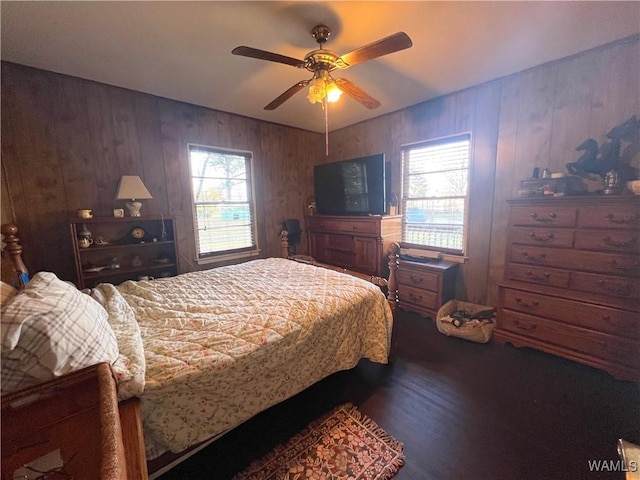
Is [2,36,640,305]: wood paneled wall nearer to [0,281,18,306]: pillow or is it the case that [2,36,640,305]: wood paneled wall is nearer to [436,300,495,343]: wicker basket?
[436,300,495,343]: wicker basket

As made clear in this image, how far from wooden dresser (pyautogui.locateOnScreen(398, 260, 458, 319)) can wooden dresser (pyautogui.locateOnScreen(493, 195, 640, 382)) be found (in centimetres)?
59

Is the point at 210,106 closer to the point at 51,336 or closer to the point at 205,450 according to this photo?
the point at 51,336

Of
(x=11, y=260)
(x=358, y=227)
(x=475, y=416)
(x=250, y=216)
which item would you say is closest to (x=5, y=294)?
(x=11, y=260)

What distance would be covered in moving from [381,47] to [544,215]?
1866mm

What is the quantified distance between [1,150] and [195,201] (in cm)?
154

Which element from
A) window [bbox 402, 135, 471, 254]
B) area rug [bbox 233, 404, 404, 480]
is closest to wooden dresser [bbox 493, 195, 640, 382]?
window [bbox 402, 135, 471, 254]

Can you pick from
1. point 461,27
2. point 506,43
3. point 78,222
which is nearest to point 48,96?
point 78,222

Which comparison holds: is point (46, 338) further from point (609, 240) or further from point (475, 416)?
point (609, 240)

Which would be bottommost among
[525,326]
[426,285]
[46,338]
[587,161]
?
[525,326]

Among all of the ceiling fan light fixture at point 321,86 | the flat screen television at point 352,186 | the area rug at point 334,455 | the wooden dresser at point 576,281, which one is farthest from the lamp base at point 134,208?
the wooden dresser at point 576,281

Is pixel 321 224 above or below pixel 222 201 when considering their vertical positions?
below

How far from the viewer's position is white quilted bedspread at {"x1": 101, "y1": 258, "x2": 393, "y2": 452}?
1125 millimetres

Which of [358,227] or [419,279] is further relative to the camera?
[358,227]

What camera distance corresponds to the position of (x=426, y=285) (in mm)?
3008
